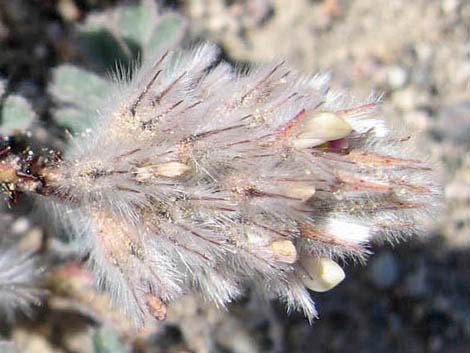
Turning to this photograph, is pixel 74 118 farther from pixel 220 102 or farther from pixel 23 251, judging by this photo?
pixel 220 102

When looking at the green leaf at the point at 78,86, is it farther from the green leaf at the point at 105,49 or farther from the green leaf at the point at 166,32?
the green leaf at the point at 166,32

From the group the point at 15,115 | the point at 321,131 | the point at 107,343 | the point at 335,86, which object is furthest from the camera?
the point at 335,86

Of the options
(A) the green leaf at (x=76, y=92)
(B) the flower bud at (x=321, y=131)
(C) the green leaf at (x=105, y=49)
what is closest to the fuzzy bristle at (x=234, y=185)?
(B) the flower bud at (x=321, y=131)

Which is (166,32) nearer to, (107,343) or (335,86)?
(335,86)

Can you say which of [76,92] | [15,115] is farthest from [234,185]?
[76,92]

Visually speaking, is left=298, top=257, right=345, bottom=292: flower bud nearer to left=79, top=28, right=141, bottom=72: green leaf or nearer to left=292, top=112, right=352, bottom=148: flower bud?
left=292, top=112, right=352, bottom=148: flower bud

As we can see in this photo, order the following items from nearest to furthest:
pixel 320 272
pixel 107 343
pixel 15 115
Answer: pixel 320 272
pixel 15 115
pixel 107 343

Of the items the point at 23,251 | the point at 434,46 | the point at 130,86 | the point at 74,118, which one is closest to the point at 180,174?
the point at 130,86
